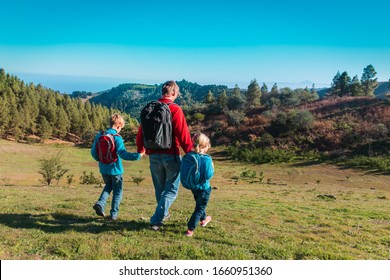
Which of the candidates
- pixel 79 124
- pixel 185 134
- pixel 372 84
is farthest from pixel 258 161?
pixel 79 124

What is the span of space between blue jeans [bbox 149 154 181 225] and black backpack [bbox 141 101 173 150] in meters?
0.36

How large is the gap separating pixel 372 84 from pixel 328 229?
8811 cm

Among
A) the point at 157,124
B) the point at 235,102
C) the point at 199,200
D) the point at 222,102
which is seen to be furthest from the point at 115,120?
the point at 235,102

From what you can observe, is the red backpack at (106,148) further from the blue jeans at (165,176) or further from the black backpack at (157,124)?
the black backpack at (157,124)

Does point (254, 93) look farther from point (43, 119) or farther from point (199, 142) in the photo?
point (199, 142)

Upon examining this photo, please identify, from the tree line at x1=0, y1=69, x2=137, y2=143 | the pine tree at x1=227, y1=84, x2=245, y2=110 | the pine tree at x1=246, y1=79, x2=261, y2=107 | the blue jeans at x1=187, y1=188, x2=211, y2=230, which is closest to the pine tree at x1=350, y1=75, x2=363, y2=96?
the pine tree at x1=246, y1=79, x2=261, y2=107

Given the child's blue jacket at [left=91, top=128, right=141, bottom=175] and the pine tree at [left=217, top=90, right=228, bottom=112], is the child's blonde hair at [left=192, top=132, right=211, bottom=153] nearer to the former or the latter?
the child's blue jacket at [left=91, top=128, right=141, bottom=175]

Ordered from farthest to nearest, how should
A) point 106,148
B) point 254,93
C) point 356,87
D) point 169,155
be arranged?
point 254,93, point 356,87, point 106,148, point 169,155

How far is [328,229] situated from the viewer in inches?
330

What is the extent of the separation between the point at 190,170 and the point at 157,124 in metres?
1.16

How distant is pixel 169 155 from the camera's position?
6.39m

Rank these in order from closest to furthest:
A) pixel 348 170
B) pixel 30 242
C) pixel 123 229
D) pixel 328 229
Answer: pixel 30 242 < pixel 123 229 < pixel 328 229 < pixel 348 170

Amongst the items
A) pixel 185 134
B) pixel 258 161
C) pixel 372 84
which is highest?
pixel 372 84
